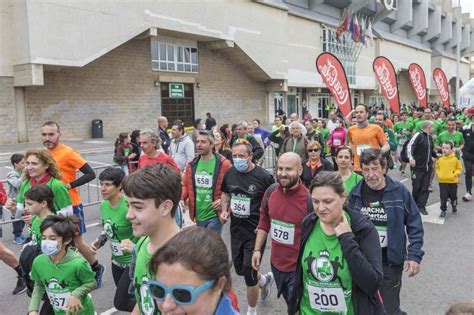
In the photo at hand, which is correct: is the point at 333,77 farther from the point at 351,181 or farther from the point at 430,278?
the point at 430,278

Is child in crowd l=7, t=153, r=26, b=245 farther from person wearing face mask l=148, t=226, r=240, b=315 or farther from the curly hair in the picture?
person wearing face mask l=148, t=226, r=240, b=315

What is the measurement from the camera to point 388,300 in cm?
316

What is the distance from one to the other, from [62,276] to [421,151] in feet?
23.4


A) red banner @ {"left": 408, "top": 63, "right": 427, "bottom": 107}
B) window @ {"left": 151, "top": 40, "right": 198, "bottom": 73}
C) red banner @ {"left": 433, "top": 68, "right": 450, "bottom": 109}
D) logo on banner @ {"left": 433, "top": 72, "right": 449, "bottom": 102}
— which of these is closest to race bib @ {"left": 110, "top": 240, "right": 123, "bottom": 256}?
red banner @ {"left": 408, "top": 63, "right": 427, "bottom": 107}

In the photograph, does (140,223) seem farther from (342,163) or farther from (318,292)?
(342,163)

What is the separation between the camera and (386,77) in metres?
12.7

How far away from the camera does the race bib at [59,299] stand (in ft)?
10.0

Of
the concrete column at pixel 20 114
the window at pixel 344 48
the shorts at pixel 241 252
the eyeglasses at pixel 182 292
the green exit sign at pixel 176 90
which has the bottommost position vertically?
the shorts at pixel 241 252

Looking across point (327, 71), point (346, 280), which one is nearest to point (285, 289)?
point (346, 280)

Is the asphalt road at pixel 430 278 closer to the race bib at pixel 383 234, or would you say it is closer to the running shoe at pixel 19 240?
the running shoe at pixel 19 240

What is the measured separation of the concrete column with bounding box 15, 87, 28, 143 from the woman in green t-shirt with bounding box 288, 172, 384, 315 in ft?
67.1

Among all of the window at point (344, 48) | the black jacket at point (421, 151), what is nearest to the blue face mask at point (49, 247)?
the black jacket at point (421, 151)

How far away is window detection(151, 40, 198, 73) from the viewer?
25688 millimetres

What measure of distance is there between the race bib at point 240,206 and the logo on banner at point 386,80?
9.75 meters
